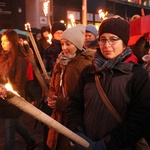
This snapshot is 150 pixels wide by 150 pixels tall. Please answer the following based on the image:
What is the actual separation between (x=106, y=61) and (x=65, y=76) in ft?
3.08

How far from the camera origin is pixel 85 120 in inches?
88.1

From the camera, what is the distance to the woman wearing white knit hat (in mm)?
2975

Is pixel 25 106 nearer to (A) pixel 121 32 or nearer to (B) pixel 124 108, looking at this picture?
(B) pixel 124 108

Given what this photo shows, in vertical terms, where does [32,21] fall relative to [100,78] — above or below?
above

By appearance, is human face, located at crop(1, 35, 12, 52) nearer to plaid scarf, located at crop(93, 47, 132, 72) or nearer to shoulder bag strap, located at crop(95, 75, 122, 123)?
plaid scarf, located at crop(93, 47, 132, 72)

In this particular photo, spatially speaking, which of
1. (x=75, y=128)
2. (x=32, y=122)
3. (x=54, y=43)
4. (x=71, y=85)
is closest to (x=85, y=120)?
(x=75, y=128)

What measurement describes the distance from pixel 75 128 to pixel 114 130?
0.35m

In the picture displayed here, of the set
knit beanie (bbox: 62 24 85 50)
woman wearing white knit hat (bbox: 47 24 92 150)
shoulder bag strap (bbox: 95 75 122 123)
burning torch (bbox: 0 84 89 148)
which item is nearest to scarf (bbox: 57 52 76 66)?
woman wearing white knit hat (bbox: 47 24 92 150)

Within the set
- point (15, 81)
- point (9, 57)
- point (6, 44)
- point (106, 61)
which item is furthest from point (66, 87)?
point (6, 44)

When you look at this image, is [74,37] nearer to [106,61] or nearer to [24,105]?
[106,61]

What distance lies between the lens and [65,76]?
302 centimetres

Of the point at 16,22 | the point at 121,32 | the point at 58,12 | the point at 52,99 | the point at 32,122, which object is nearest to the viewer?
the point at 121,32

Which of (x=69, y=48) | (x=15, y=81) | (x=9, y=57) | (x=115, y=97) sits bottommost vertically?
(x=15, y=81)

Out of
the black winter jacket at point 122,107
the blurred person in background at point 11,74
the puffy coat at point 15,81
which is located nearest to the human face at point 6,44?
the blurred person in background at point 11,74
